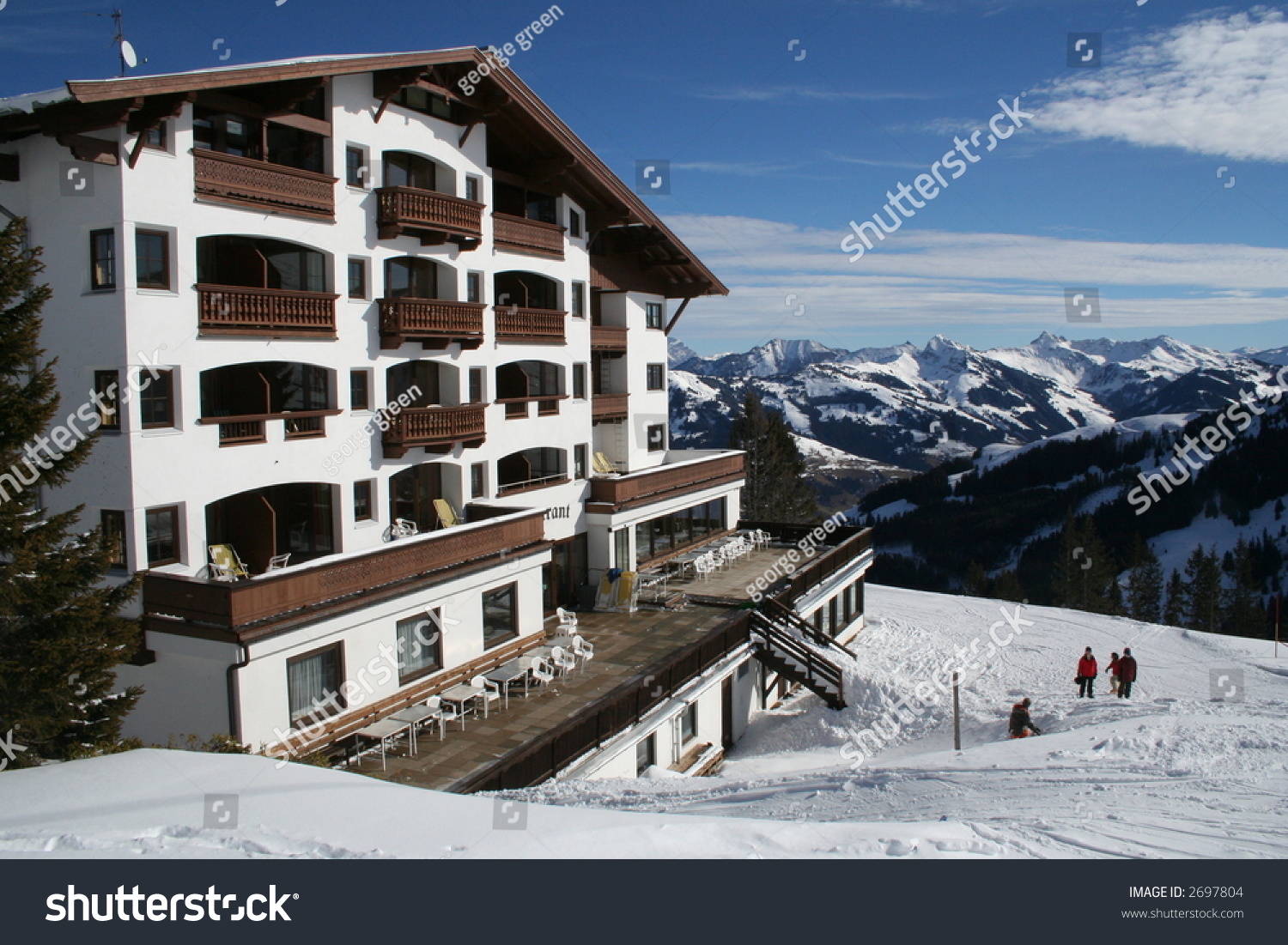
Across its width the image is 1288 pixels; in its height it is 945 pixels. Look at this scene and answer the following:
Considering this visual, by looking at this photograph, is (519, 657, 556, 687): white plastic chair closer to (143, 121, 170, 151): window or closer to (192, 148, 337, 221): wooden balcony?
(192, 148, 337, 221): wooden balcony

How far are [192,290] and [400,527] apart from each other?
23.4 ft

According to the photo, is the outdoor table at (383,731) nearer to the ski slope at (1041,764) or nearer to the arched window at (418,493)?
the ski slope at (1041,764)

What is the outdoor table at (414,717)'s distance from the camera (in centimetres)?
1583

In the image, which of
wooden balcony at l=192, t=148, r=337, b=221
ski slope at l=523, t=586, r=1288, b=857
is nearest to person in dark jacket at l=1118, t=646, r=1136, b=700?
ski slope at l=523, t=586, r=1288, b=857

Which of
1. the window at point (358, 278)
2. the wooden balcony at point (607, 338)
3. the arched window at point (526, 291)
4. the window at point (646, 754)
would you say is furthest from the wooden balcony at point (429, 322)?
the window at point (646, 754)

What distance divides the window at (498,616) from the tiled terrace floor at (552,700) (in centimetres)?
205

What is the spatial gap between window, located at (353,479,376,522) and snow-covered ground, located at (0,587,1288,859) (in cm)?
836

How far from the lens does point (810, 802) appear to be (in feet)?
44.8

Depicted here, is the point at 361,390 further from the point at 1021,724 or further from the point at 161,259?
the point at 1021,724

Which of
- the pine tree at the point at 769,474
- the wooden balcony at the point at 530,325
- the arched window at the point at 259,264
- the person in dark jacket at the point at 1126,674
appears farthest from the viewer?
the pine tree at the point at 769,474

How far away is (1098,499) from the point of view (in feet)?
588

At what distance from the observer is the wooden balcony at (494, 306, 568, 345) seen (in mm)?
24297

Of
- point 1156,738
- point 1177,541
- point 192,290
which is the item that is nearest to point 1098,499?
point 1177,541
